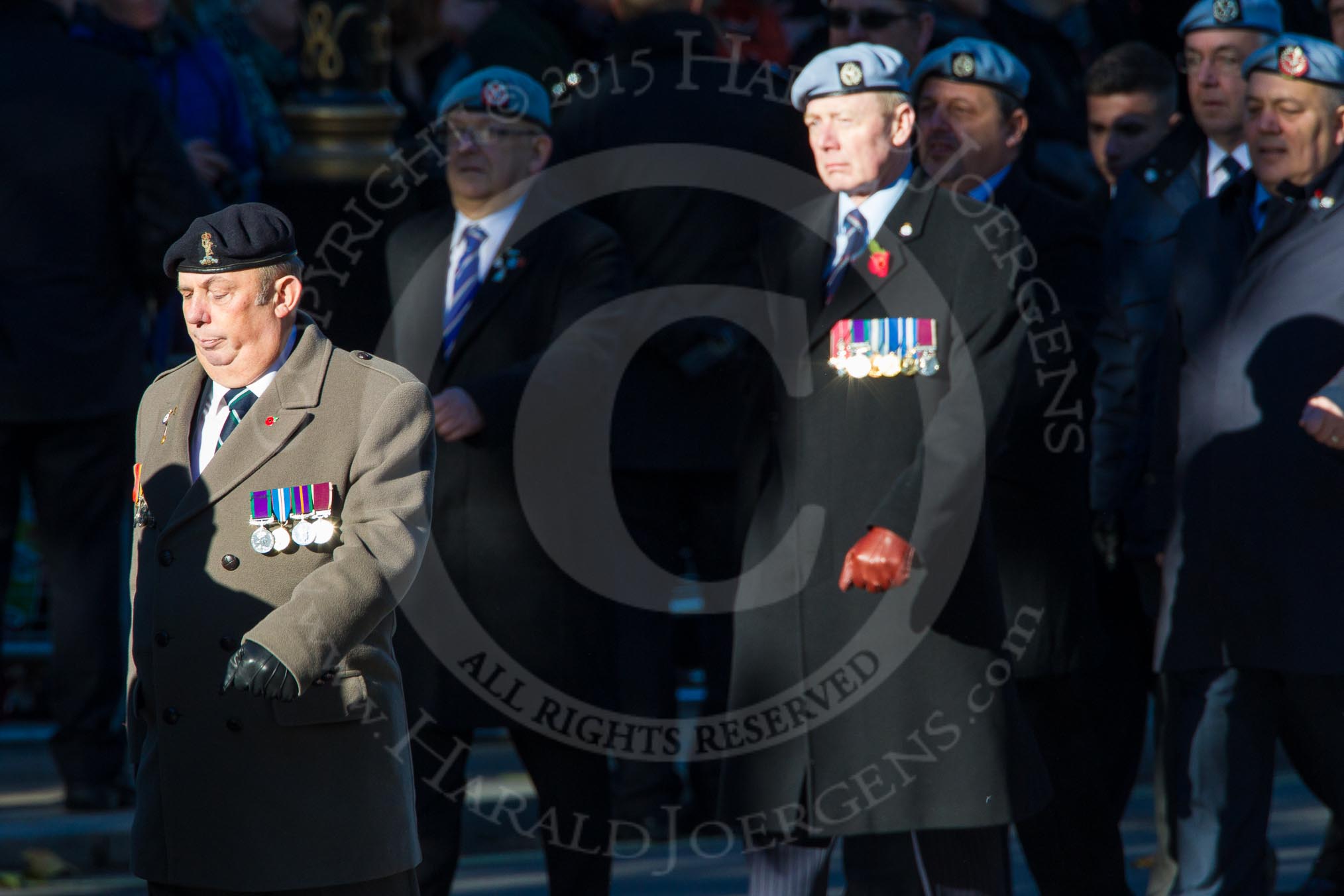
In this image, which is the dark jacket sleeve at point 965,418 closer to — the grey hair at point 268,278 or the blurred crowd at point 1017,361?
the blurred crowd at point 1017,361

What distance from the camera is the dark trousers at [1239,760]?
202 inches

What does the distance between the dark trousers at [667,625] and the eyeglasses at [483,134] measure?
1.11 m

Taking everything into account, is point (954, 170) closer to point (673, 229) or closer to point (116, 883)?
point (673, 229)

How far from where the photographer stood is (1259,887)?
5.16 m

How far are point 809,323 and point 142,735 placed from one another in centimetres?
166

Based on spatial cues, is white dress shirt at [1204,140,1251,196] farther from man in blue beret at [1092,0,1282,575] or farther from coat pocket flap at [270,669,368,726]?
coat pocket flap at [270,669,368,726]

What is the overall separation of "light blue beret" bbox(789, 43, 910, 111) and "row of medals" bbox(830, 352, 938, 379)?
56 cm

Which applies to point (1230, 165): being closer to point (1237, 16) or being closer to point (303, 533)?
point (1237, 16)

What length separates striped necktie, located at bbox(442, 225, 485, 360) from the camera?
17.6 feet

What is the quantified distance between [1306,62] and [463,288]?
204cm

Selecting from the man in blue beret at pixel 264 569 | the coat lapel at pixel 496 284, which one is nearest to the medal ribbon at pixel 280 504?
the man in blue beret at pixel 264 569

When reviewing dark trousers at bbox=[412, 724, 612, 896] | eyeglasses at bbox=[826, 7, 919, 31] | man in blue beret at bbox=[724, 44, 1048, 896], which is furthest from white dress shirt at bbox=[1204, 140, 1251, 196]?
dark trousers at bbox=[412, 724, 612, 896]

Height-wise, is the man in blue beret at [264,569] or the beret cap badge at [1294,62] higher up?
the beret cap badge at [1294,62]

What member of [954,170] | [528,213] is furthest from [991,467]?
[528,213]
